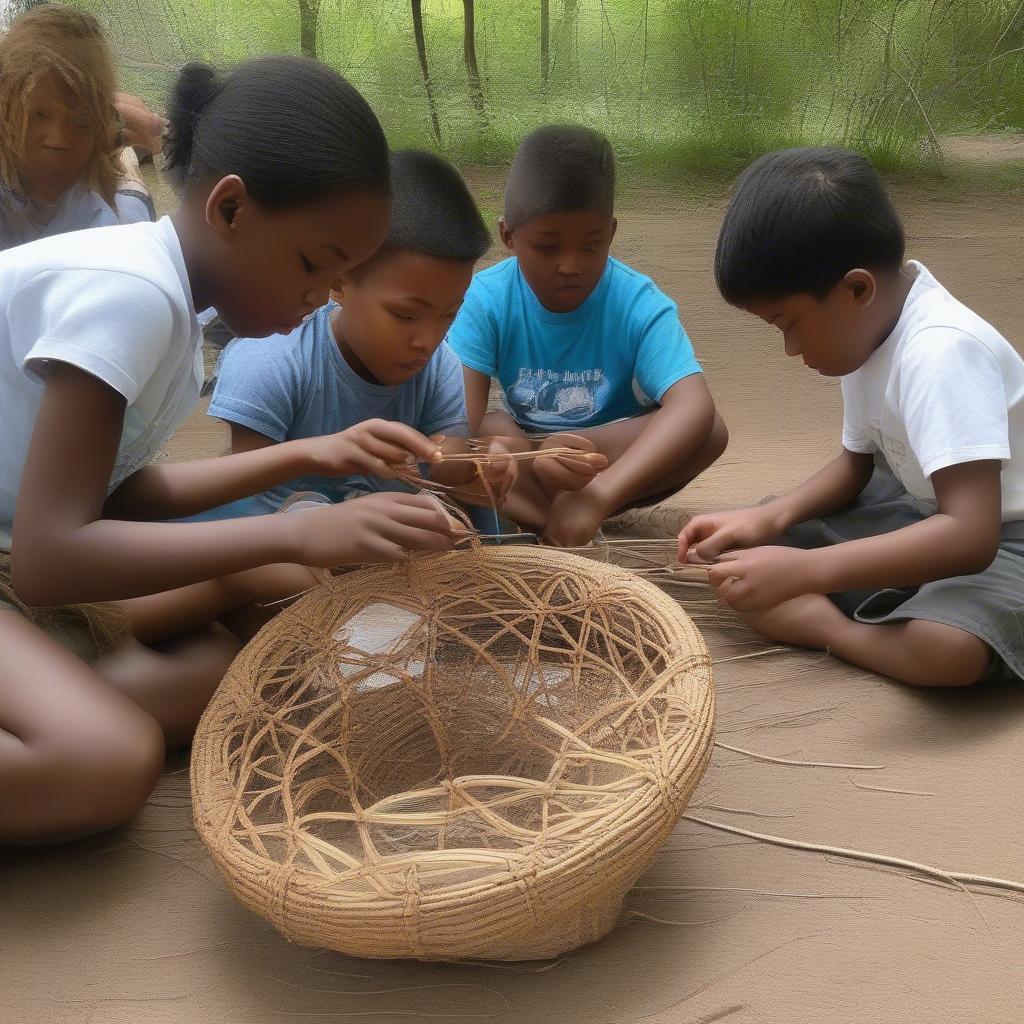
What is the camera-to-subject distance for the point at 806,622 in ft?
6.06

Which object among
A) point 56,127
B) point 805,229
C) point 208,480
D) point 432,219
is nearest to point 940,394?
point 805,229

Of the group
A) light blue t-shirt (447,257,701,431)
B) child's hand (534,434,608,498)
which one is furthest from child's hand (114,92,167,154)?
child's hand (534,434,608,498)

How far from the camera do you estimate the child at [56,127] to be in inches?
92.3

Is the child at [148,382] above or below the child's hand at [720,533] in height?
above

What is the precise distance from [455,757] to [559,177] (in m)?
1.08

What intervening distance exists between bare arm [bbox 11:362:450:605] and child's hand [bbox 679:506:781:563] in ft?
1.57

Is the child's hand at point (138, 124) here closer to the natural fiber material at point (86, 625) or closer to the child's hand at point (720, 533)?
the natural fiber material at point (86, 625)

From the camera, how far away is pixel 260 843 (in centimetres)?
117

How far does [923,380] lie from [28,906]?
4.46 ft

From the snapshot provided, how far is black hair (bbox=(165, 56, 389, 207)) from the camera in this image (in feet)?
4.21

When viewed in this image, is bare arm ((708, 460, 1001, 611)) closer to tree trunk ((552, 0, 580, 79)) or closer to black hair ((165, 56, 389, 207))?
black hair ((165, 56, 389, 207))

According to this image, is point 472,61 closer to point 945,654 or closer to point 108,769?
point 945,654

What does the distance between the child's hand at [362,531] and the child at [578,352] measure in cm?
68

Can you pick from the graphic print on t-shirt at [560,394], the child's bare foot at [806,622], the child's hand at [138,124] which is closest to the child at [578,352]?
the graphic print on t-shirt at [560,394]
